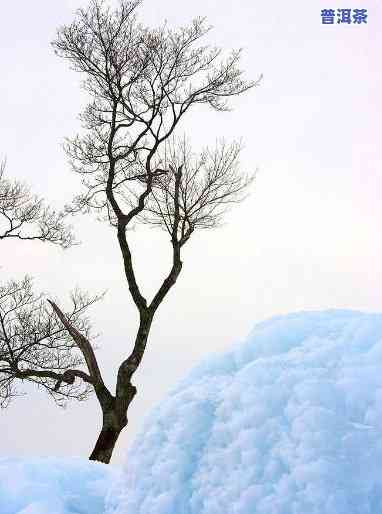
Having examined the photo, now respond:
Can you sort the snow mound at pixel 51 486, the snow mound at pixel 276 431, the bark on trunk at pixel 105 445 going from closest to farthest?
1. the snow mound at pixel 276 431
2. the snow mound at pixel 51 486
3. the bark on trunk at pixel 105 445

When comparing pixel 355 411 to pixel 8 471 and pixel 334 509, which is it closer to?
pixel 334 509

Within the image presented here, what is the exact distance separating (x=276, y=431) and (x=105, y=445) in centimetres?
870

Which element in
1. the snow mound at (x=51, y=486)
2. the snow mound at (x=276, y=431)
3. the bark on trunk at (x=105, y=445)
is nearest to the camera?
the snow mound at (x=276, y=431)

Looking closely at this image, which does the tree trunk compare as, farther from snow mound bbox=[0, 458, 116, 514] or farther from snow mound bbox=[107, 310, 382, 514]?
snow mound bbox=[107, 310, 382, 514]

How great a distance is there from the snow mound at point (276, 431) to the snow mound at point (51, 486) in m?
0.51

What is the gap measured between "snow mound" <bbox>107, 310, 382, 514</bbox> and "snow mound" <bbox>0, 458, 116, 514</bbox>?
51 centimetres

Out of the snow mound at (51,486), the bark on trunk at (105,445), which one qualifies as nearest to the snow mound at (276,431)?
the snow mound at (51,486)

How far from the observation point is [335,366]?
8.31ft

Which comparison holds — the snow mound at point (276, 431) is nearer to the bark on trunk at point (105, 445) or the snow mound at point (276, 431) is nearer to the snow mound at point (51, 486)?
the snow mound at point (51, 486)

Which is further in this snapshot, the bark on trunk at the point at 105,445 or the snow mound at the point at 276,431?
the bark on trunk at the point at 105,445

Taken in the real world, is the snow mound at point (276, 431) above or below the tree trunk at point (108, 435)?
below

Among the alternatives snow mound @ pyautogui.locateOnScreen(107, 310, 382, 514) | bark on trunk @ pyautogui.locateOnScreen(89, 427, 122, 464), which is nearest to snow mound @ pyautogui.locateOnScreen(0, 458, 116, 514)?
snow mound @ pyautogui.locateOnScreen(107, 310, 382, 514)

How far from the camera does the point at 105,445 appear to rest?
10648mm

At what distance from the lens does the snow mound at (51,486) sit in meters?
3.32
